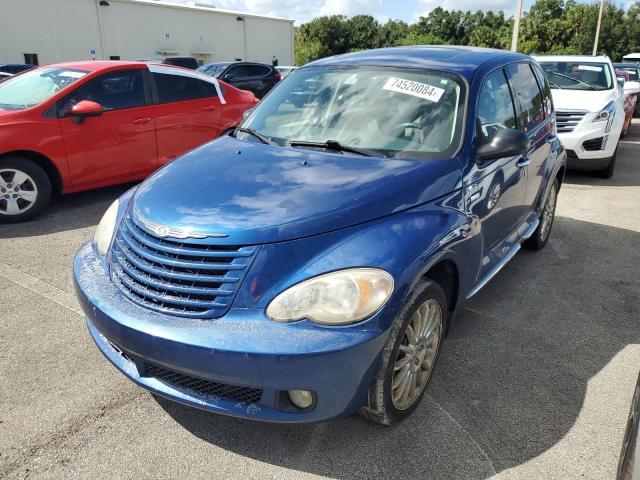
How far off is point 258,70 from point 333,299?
1689 centimetres

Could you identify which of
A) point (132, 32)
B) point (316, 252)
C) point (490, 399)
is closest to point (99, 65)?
point (316, 252)

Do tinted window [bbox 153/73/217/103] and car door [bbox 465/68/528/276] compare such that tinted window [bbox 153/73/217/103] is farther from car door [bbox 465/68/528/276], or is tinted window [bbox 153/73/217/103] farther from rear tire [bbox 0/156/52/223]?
car door [bbox 465/68/528/276]

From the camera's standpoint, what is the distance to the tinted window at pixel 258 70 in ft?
58.1

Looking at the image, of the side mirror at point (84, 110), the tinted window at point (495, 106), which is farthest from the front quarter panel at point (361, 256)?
the side mirror at point (84, 110)

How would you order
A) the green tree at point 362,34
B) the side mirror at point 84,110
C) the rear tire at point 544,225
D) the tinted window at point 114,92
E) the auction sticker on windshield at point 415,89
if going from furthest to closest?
1. the green tree at point 362,34
2. the tinted window at point 114,92
3. the side mirror at point 84,110
4. the rear tire at point 544,225
5. the auction sticker on windshield at point 415,89

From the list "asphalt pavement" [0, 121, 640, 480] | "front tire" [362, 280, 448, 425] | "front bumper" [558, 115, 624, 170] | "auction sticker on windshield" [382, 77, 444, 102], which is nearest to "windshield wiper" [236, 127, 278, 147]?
"auction sticker on windshield" [382, 77, 444, 102]

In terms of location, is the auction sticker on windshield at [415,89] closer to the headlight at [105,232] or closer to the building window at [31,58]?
the headlight at [105,232]

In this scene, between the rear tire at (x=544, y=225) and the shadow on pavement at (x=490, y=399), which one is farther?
the rear tire at (x=544, y=225)

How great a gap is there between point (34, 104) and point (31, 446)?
424cm

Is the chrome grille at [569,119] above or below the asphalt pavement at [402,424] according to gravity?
above

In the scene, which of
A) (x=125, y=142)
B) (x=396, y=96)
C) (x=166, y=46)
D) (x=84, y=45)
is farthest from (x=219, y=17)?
(x=396, y=96)

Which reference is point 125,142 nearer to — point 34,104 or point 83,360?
point 34,104

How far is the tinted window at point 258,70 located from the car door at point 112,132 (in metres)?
11.9

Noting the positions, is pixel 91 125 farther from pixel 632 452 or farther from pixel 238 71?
pixel 238 71
